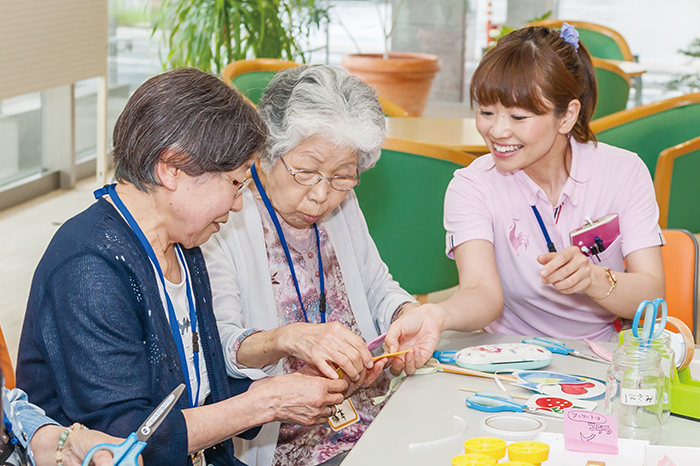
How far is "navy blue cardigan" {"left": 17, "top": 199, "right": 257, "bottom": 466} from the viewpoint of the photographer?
1284mm

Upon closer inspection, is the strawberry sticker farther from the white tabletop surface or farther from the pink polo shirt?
the pink polo shirt

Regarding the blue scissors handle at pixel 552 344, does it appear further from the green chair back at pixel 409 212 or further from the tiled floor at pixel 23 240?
the tiled floor at pixel 23 240

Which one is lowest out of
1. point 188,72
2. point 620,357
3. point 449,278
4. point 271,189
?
point 449,278

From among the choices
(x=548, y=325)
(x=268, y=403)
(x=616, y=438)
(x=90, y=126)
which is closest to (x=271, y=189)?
(x=268, y=403)

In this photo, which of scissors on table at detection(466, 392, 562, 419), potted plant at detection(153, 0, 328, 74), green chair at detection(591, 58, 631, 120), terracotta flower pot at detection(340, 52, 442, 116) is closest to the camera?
scissors on table at detection(466, 392, 562, 419)

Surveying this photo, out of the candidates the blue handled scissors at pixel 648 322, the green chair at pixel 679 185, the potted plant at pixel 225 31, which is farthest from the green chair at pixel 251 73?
the blue handled scissors at pixel 648 322

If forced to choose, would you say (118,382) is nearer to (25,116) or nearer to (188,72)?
(188,72)

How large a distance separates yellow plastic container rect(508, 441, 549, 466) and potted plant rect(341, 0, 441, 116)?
5.07m

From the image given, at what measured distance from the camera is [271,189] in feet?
6.10

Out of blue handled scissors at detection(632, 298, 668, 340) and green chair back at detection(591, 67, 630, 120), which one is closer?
blue handled scissors at detection(632, 298, 668, 340)

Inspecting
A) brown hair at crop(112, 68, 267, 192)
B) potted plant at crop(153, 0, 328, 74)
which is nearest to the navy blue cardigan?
brown hair at crop(112, 68, 267, 192)

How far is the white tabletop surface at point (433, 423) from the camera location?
1215mm

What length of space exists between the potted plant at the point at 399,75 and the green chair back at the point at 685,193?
10.1 feet

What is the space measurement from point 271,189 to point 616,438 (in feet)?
3.35
